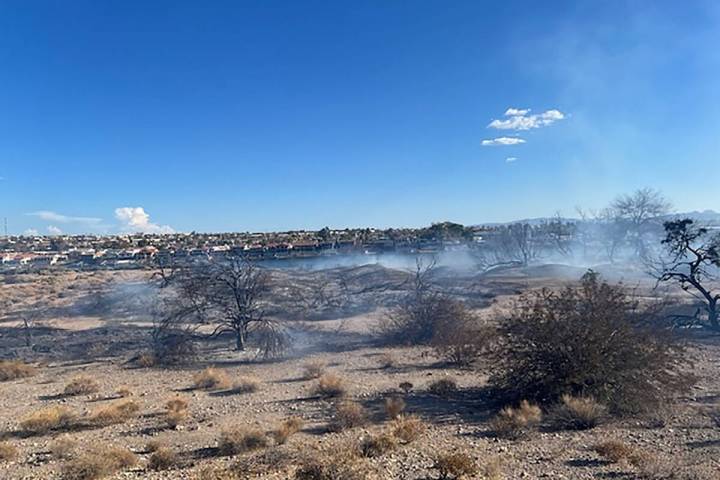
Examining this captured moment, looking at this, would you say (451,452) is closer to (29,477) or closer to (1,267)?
(29,477)

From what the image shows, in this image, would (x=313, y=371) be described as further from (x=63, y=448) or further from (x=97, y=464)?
(x=97, y=464)

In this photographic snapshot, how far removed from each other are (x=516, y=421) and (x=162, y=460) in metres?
7.85

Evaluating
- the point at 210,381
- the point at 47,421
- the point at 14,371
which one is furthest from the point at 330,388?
the point at 14,371

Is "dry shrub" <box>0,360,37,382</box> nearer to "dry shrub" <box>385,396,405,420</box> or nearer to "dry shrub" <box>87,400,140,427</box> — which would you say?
"dry shrub" <box>87,400,140,427</box>

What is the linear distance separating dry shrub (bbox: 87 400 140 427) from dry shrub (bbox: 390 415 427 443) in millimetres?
7490

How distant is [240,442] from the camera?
11.6m

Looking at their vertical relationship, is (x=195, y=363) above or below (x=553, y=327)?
below

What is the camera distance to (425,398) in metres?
16.1

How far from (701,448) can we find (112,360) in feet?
75.4

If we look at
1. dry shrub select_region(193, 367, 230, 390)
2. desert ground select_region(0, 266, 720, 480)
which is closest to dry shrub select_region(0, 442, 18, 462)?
desert ground select_region(0, 266, 720, 480)

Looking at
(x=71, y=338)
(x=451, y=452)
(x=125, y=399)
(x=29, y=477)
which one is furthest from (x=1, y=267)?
(x=451, y=452)

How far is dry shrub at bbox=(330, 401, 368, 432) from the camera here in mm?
13141

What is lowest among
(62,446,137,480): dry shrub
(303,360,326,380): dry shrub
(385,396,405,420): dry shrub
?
(303,360,326,380): dry shrub

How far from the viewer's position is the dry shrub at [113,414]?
46.7ft
